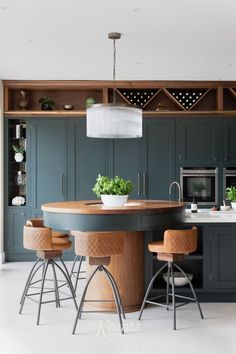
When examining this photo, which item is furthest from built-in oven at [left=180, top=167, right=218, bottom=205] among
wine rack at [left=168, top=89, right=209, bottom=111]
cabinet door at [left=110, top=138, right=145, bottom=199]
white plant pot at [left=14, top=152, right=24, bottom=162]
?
white plant pot at [left=14, top=152, right=24, bottom=162]

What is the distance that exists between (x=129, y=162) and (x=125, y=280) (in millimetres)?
3013

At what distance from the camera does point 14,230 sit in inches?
285

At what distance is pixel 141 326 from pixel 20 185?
3.96 metres

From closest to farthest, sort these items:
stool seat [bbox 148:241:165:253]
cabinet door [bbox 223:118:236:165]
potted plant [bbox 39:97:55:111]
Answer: stool seat [bbox 148:241:165:253] → cabinet door [bbox 223:118:236:165] → potted plant [bbox 39:97:55:111]

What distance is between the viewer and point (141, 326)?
13.4 ft

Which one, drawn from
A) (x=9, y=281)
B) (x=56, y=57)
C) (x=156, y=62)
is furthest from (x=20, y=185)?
(x=156, y=62)

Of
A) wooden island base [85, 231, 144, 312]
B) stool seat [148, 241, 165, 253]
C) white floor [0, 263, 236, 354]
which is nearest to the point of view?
white floor [0, 263, 236, 354]

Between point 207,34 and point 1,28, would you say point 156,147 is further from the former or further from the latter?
point 1,28

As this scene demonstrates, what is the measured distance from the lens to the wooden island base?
14.8 feet

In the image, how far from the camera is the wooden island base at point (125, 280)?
450 centimetres

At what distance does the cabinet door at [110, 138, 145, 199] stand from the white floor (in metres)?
2.76

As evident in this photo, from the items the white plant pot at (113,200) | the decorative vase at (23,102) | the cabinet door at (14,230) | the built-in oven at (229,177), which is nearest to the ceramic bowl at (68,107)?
the decorative vase at (23,102)

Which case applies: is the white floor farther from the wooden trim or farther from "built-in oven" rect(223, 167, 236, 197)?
the wooden trim

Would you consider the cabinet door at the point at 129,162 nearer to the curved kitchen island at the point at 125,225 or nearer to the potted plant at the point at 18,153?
the potted plant at the point at 18,153
